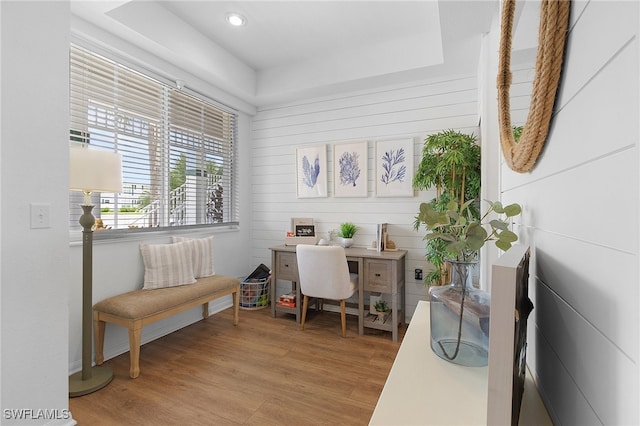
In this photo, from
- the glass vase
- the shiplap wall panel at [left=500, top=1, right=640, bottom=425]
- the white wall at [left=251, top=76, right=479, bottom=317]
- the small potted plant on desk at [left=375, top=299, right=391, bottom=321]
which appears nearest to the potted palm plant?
the white wall at [left=251, top=76, right=479, bottom=317]

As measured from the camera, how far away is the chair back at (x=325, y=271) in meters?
2.75

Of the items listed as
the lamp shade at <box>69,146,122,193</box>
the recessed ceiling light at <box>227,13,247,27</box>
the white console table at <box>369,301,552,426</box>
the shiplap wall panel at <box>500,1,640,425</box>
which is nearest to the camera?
the shiplap wall panel at <box>500,1,640,425</box>

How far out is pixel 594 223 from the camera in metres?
0.53

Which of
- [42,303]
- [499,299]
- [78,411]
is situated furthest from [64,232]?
[499,299]

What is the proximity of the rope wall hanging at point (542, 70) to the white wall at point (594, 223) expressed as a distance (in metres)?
0.02

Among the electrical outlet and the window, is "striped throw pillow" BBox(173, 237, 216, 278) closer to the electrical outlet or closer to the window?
the window

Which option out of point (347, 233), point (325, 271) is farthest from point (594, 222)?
point (347, 233)

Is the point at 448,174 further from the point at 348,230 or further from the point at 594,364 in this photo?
the point at 594,364

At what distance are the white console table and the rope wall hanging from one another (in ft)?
2.02

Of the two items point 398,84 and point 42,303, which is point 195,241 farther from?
point 398,84

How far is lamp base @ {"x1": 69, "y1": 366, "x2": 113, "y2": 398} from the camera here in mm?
1945

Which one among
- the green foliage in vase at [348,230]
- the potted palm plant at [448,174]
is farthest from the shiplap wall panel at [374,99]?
the green foliage in vase at [348,230]

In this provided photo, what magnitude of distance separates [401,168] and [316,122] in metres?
1.17

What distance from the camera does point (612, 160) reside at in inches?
18.4
